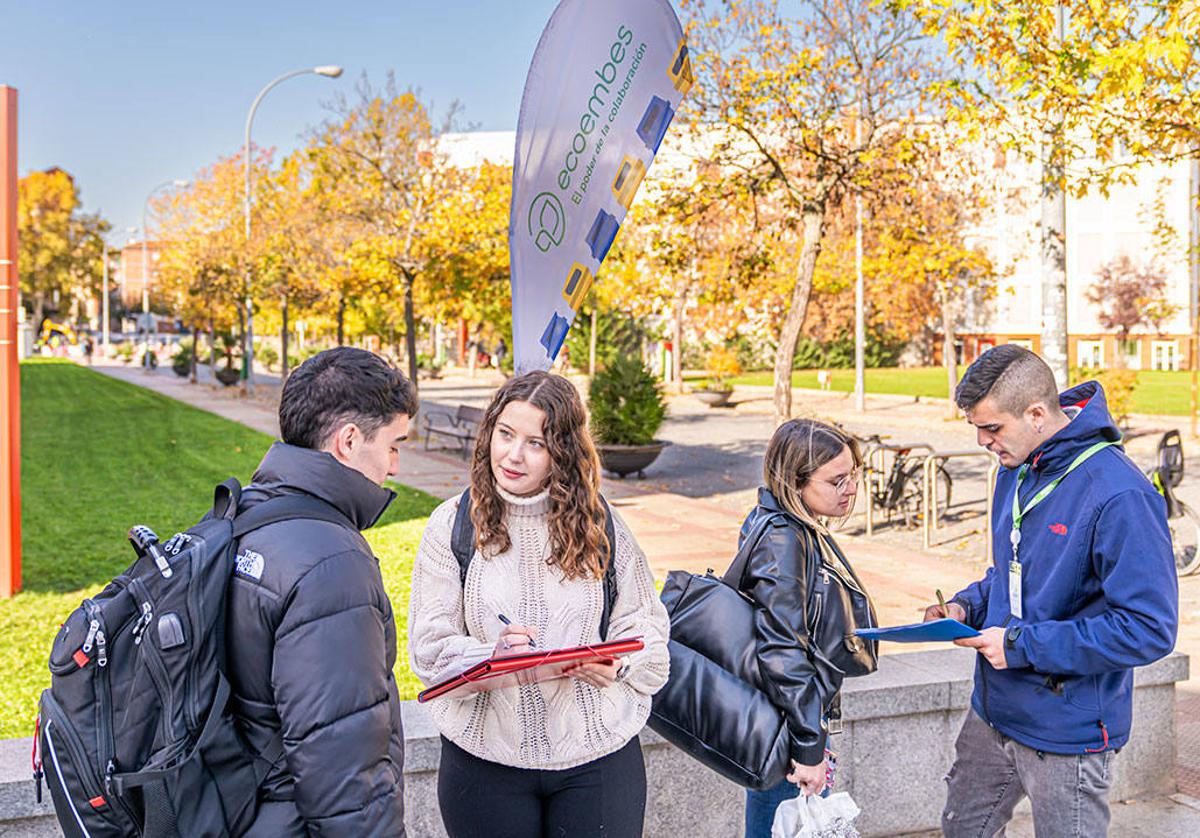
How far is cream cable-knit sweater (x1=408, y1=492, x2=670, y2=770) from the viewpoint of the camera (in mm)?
2828

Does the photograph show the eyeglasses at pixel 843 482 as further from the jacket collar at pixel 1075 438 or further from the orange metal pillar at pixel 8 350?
the orange metal pillar at pixel 8 350

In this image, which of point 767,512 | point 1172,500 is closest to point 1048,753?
point 767,512

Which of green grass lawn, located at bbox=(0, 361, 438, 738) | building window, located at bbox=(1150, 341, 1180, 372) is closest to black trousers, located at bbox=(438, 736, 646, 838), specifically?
green grass lawn, located at bbox=(0, 361, 438, 738)

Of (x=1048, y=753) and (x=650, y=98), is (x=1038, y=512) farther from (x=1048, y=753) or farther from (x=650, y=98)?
(x=650, y=98)

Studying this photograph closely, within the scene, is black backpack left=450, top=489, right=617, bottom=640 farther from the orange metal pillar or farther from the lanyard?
the orange metal pillar

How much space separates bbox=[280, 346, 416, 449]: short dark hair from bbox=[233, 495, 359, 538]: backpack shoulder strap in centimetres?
14

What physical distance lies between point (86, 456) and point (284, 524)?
17.7 meters

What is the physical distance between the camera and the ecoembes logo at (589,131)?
191 inches

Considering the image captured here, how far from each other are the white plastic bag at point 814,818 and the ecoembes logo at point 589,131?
101 inches

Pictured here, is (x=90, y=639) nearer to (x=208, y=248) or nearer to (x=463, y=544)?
(x=463, y=544)

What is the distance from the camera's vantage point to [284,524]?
7.20 feet

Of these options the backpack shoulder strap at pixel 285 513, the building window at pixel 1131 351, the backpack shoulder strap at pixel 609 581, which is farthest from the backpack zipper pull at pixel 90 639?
the building window at pixel 1131 351

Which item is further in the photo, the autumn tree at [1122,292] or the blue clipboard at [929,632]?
the autumn tree at [1122,292]

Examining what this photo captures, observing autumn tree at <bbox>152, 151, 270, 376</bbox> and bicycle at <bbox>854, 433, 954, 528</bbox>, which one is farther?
autumn tree at <bbox>152, 151, 270, 376</bbox>
